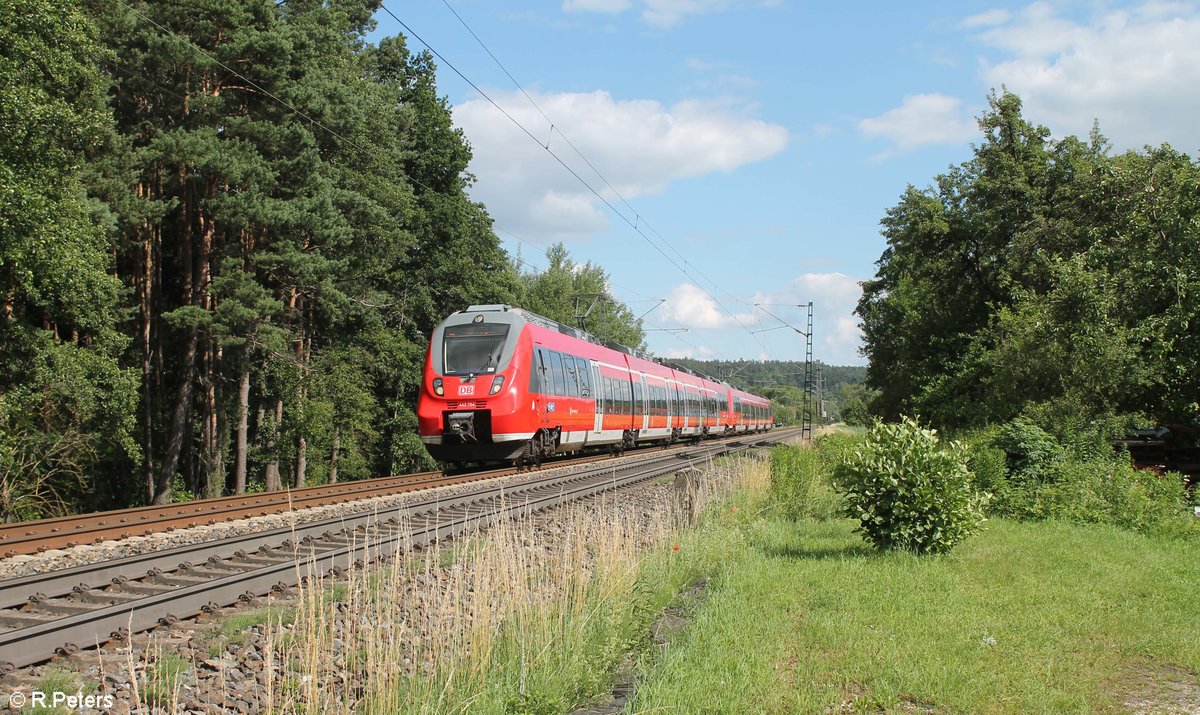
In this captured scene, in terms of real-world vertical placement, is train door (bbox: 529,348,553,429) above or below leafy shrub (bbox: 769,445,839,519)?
above

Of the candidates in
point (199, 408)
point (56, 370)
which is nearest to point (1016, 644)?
point (56, 370)

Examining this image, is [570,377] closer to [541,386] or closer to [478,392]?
[541,386]

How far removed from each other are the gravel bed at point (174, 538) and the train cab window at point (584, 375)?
824cm

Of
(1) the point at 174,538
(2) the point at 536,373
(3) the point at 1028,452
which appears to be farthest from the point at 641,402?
(1) the point at 174,538

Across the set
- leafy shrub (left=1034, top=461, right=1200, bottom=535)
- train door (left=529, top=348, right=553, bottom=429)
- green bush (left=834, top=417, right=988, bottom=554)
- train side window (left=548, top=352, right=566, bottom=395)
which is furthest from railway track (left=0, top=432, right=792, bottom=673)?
train side window (left=548, top=352, right=566, bottom=395)

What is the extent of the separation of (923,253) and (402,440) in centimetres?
2333

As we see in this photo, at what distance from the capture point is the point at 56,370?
21.1 m

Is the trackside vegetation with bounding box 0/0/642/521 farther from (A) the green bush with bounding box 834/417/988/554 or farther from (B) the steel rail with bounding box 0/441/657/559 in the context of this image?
(A) the green bush with bounding box 834/417/988/554

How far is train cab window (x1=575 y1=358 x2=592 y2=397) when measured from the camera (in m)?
23.5

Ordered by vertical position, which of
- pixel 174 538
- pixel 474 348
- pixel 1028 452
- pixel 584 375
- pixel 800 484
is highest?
pixel 474 348

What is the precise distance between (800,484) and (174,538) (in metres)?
10.5


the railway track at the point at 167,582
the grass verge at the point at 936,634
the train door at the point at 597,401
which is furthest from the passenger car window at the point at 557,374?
the grass verge at the point at 936,634

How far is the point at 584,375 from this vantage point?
24094 mm

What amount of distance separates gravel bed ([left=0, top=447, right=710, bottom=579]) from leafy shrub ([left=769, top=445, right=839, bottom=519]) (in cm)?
583
